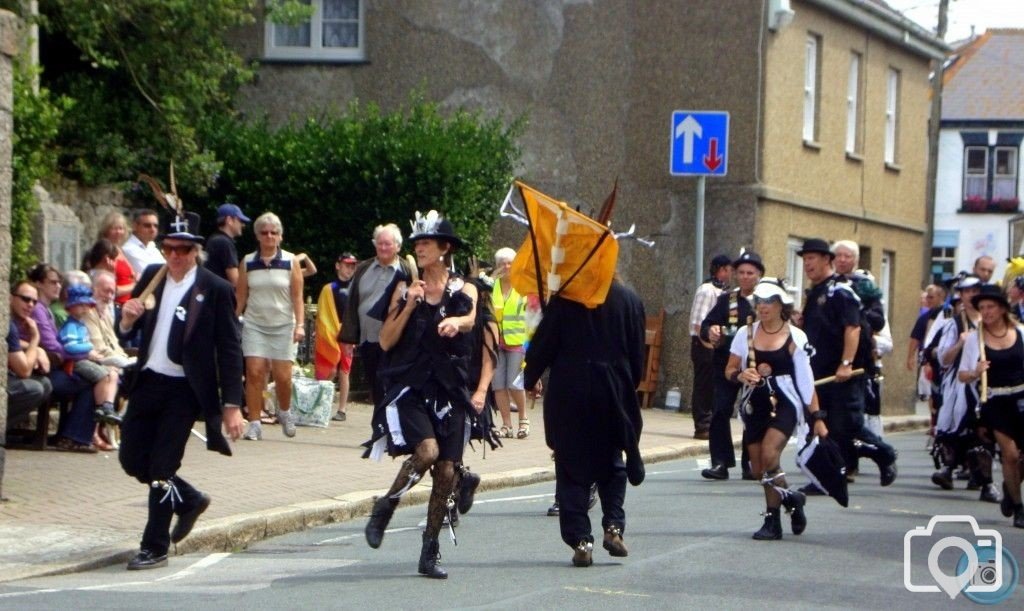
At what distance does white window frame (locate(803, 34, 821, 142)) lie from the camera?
25.9m

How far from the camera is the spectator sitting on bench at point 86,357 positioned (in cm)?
1372

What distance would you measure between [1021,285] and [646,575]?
737cm

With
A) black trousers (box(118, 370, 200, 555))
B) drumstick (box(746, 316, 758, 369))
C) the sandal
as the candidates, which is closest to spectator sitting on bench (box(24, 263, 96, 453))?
the sandal

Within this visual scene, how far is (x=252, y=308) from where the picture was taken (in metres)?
15.2

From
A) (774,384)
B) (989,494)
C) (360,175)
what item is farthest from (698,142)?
(774,384)

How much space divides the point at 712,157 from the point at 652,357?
4783 millimetres

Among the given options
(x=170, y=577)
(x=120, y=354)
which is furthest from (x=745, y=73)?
(x=170, y=577)

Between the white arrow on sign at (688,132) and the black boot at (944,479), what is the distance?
6.08 meters

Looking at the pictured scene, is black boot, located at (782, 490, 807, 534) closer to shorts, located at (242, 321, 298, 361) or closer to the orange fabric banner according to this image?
the orange fabric banner

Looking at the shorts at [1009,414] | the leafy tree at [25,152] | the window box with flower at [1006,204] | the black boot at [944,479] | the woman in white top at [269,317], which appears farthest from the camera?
the window box with flower at [1006,204]

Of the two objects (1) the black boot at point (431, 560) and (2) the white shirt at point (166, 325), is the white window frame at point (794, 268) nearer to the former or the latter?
(2) the white shirt at point (166, 325)

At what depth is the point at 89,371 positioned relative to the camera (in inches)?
540

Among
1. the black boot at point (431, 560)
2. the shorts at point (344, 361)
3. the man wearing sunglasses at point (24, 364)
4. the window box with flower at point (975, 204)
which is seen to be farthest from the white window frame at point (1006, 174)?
the black boot at point (431, 560)

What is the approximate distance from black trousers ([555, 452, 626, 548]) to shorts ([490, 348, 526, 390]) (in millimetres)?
7338
